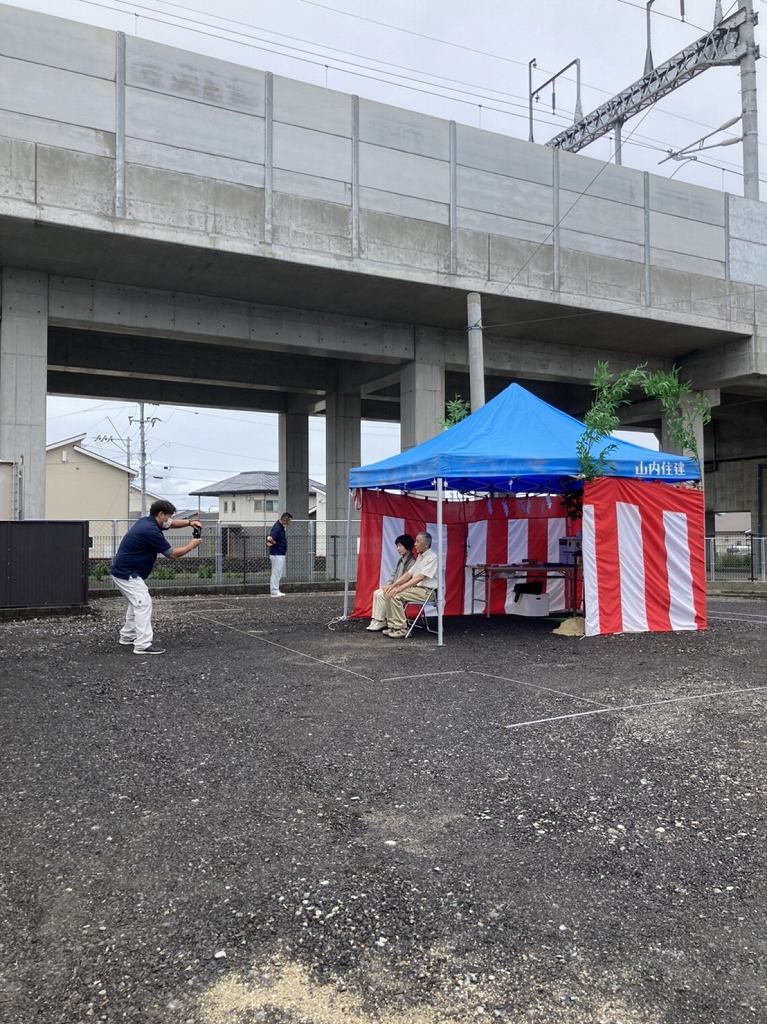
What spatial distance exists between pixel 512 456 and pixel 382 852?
22.0 feet

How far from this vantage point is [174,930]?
276cm

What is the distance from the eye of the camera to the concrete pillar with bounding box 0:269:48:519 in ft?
56.1

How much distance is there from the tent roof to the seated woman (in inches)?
32.4

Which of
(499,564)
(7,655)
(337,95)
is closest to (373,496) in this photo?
(499,564)

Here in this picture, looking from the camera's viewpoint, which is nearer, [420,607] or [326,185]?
[420,607]

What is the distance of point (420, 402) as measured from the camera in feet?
72.0

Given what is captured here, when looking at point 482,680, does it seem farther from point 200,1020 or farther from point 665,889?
point 200,1020

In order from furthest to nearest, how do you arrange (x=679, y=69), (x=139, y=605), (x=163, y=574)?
1. (x=679, y=69)
2. (x=163, y=574)
3. (x=139, y=605)

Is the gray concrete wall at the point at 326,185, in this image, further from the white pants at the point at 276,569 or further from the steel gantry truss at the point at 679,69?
the steel gantry truss at the point at 679,69

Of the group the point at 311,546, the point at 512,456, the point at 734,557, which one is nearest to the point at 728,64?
the point at 734,557

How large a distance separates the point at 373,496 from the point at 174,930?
958cm

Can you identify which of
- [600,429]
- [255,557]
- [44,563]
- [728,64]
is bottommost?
[255,557]

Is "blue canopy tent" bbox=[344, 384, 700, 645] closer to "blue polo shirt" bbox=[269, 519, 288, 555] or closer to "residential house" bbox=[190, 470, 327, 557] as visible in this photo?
"blue polo shirt" bbox=[269, 519, 288, 555]

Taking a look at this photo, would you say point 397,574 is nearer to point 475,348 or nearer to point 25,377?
point 475,348
